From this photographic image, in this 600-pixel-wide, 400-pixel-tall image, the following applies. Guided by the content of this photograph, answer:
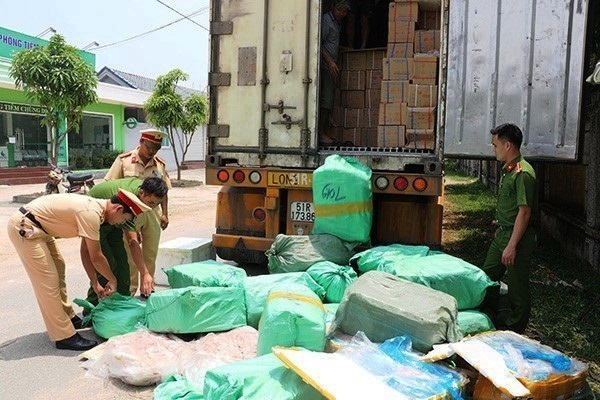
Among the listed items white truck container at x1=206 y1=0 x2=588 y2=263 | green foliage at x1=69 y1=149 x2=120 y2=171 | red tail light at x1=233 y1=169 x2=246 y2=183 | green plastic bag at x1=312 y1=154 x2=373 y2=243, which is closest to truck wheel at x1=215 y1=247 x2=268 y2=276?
white truck container at x1=206 y1=0 x2=588 y2=263

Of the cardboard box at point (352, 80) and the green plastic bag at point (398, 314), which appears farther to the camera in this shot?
the cardboard box at point (352, 80)

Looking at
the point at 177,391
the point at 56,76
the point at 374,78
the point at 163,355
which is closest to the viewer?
the point at 177,391

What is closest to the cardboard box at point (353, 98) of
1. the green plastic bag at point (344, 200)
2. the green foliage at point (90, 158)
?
the green plastic bag at point (344, 200)

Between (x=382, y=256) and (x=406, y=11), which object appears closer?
(x=382, y=256)

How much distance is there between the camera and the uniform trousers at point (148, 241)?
15.2 feet

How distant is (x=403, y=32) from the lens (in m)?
5.13

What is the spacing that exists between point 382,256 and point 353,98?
244 centimetres

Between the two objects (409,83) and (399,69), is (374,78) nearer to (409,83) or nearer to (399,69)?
(399,69)

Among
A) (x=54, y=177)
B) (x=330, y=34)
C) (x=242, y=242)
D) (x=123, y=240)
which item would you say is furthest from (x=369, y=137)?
(x=54, y=177)

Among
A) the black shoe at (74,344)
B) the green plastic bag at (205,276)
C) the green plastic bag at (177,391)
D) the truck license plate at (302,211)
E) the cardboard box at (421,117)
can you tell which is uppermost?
the cardboard box at (421,117)

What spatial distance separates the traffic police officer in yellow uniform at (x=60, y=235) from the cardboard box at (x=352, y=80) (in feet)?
10.1

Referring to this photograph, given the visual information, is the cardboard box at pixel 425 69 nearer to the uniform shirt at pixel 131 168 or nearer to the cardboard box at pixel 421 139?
the cardboard box at pixel 421 139

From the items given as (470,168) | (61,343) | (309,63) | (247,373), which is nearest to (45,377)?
(61,343)

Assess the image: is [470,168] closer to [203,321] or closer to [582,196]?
[582,196]
